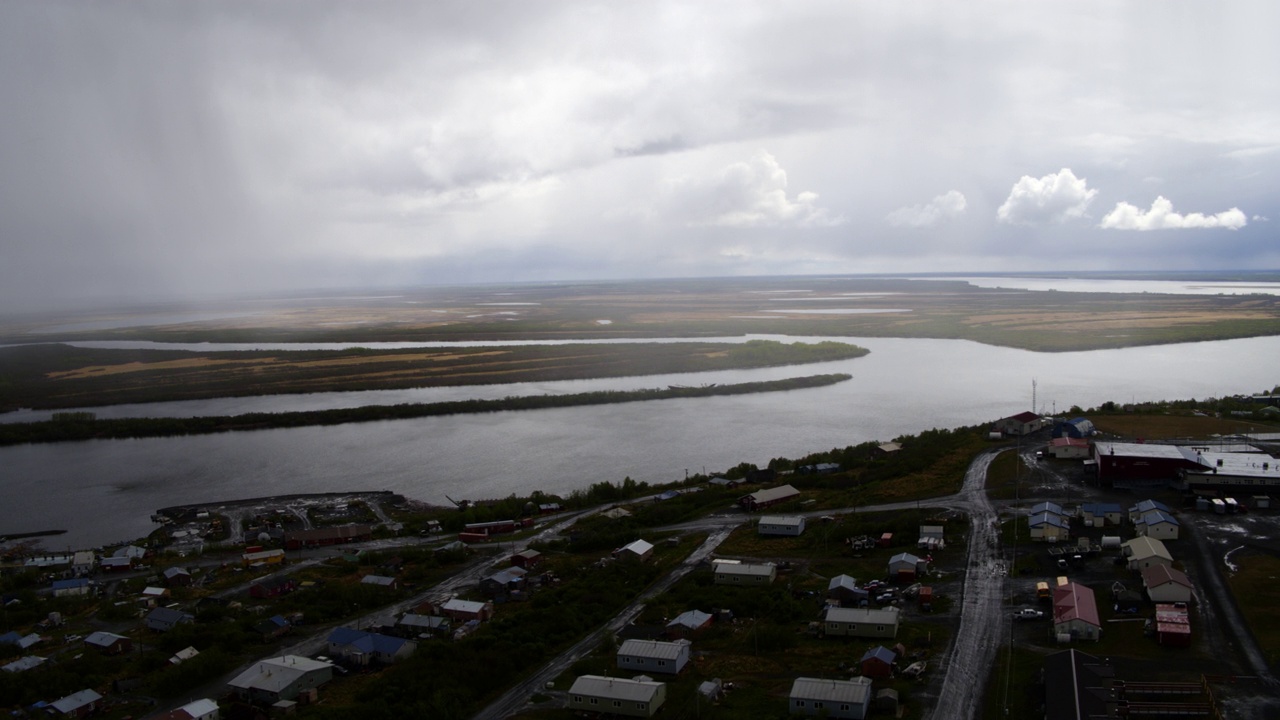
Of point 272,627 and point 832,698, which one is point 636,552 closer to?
point 272,627

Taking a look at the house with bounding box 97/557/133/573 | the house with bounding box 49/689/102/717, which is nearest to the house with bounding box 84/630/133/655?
the house with bounding box 49/689/102/717

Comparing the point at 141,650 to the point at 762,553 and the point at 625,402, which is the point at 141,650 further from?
the point at 625,402

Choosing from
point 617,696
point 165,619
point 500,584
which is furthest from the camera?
point 500,584

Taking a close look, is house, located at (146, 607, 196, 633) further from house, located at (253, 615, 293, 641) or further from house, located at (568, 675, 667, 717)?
house, located at (568, 675, 667, 717)

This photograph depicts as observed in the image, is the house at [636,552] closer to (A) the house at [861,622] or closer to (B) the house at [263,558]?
(A) the house at [861,622]

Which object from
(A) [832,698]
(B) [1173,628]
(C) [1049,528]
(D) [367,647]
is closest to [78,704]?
(D) [367,647]

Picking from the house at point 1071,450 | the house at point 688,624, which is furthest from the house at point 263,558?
the house at point 1071,450
